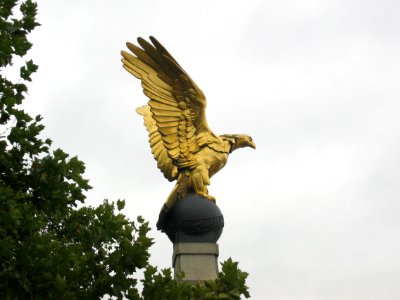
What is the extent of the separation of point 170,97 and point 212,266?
3.42m

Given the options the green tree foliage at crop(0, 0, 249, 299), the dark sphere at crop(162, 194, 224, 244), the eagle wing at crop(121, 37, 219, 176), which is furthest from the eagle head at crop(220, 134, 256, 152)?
the green tree foliage at crop(0, 0, 249, 299)

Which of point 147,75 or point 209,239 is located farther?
point 147,75

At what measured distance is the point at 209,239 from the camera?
1215 cm

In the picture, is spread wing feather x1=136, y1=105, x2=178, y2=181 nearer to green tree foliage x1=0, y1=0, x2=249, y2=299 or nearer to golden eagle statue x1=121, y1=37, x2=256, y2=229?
golden eagle statue x1=121, y1=37, x2=256, y2=229

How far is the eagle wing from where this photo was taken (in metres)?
12.8

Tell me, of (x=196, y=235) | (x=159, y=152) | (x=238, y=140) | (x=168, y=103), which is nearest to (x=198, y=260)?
(x=196, y=235)

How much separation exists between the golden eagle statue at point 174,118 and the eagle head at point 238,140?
0.15 feet

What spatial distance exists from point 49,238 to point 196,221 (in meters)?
5.29

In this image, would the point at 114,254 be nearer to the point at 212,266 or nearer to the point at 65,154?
the point at 65,154

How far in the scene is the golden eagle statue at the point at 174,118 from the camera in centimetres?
1268

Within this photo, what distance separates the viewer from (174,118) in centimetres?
1294

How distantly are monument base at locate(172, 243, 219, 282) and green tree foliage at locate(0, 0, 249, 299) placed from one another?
4399 mm

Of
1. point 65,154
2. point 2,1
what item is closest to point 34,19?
point 2,1

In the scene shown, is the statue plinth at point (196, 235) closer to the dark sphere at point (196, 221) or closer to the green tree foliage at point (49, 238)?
the dark sphere at point (196, 221)
